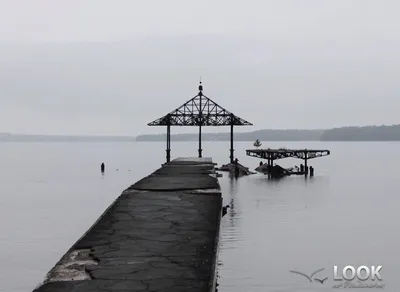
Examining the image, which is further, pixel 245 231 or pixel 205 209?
pixel 245 231

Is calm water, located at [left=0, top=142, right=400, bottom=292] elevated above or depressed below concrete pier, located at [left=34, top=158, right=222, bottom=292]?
below

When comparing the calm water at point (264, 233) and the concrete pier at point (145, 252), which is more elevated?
the concrete pier at point (145, 252)

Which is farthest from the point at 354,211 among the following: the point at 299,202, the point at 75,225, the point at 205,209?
the point at 205,209

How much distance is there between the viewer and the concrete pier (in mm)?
8977

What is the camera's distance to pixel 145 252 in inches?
434

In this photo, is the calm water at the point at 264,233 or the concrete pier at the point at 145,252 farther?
the calm water at the point at 264,233

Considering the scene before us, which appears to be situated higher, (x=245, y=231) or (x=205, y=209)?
(x=205, y=209)

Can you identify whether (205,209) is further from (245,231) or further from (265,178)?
(265,178)

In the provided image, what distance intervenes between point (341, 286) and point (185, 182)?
9.08 metres

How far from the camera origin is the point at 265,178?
2926 inches

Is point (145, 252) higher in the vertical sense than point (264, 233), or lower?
higher

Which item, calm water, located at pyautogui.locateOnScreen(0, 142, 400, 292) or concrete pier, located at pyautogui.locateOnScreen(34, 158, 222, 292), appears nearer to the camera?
concrete pier, located at pyautogui.locateOnScreen(34, 158, 222, 292)

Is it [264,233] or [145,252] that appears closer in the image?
[145,252]

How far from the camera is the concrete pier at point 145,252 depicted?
8977 mm
